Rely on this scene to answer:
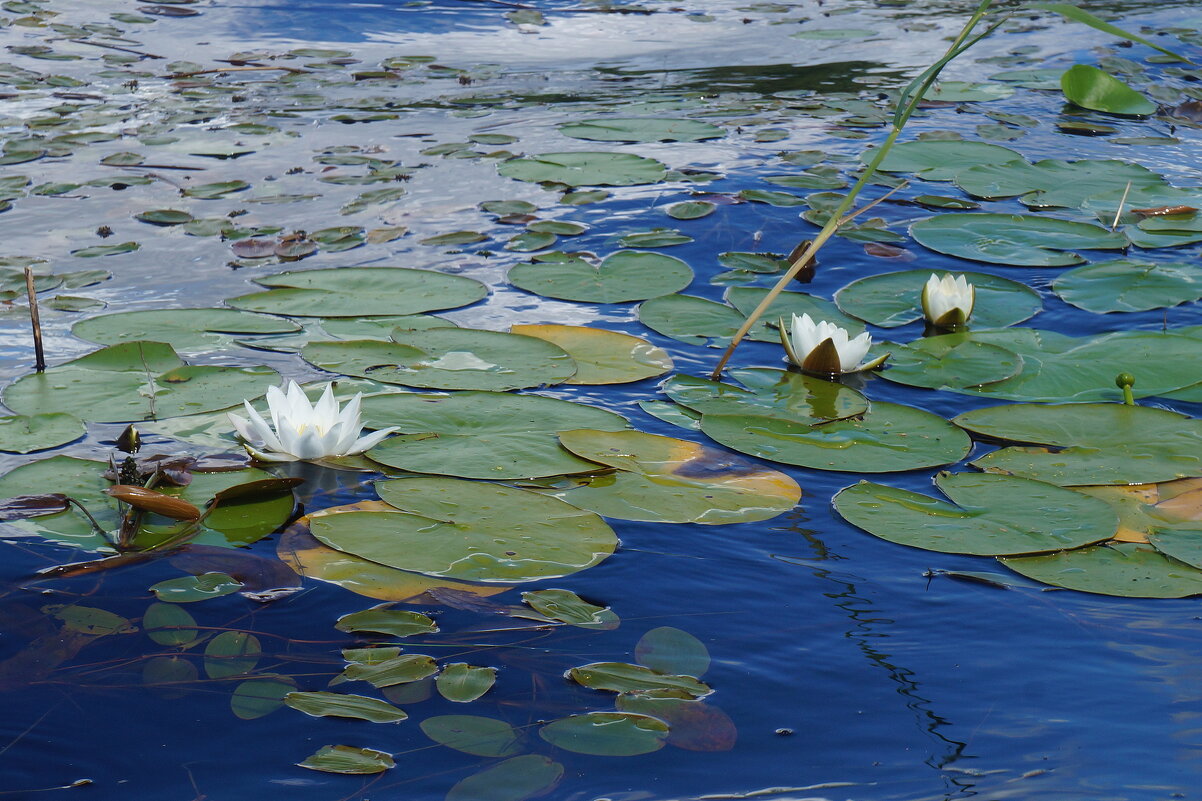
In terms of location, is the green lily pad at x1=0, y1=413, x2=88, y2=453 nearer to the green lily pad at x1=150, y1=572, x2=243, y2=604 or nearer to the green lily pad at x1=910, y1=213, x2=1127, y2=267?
the green lily pad at x1=150, y1=572, x2=243, y2=604

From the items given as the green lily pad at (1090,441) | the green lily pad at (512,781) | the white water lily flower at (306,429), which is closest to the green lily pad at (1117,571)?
the green lily pad at (1090,441)

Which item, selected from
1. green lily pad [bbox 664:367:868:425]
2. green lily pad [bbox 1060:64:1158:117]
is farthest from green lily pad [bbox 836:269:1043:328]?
green lily pad [bbox 1060:64:1158:117]

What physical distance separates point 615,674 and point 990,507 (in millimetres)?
1140

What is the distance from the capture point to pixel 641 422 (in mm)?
3102

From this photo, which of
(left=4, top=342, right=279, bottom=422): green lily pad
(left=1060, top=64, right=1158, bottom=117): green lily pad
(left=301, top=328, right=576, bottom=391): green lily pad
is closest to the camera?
(left=4, top=342, right=279, bottom=422): green lily pad

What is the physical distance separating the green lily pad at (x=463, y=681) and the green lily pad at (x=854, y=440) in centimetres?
114

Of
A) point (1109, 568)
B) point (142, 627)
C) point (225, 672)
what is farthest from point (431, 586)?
point (1109, 568)

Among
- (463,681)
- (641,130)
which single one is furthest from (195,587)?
(641,130)

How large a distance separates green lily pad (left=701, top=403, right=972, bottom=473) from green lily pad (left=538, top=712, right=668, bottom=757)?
44.2 inches

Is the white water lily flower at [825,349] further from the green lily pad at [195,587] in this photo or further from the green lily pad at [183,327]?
the green lily pad at [195,587]

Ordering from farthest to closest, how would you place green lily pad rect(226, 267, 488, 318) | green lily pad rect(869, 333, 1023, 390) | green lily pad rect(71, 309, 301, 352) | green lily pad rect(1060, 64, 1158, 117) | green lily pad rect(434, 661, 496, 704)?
green lily pad rect(1060, 64, 1158, 117), green lily pad rect(226, 267, 488, 318), green lily pad rect(71, 309, 301, 352), green lily pad rect(869, 333, 1023, 390), green lily pad rect(434, 661, 496, 704)

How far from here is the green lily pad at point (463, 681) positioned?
195 cm

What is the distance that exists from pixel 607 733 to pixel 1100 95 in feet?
20.0

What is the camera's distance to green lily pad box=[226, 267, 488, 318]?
149 inches
